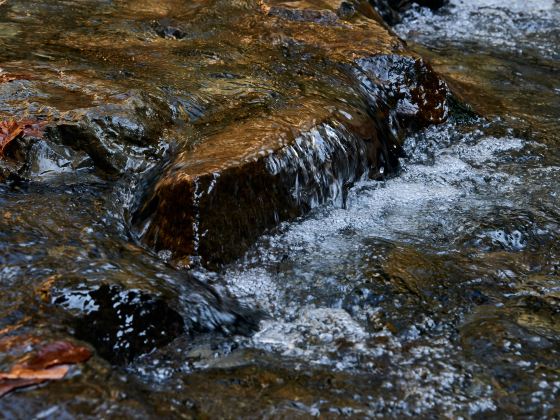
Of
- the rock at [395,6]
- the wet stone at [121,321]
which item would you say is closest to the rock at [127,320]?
the wet stone at [121,321]

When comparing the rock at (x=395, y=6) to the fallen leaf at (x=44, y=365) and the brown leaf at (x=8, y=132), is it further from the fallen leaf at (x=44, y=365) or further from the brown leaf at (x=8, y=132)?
the fallen leaf at (x=44, y=365)

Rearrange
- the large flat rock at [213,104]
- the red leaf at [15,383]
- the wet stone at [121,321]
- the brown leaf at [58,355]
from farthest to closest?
the large flat rock at [213,104], the wet stone at [121,321], the brown leaf at [58,355], the red leaf at [15,383]

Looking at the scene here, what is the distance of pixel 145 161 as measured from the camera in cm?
449

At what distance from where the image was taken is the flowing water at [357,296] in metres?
2.87

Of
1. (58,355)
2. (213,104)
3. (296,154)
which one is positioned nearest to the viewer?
(58,355)

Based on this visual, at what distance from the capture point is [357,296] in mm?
3676

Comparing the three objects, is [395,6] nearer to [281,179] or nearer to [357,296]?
[281,179]

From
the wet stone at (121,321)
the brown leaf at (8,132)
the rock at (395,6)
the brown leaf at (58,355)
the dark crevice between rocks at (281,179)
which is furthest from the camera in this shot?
the rock at (395,6)

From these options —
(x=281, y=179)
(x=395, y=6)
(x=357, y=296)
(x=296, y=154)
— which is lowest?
(x=357, y=296)

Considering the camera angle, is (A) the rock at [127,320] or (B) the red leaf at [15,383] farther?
(A) the rock at [127,320]

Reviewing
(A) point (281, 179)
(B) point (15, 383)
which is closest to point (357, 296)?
(A) point (281, 179)

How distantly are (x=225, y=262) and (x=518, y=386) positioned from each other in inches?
69.0

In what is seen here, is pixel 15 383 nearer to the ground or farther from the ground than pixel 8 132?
nearer to the ground

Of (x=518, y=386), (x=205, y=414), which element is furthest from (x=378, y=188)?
(x=205, y=414)
